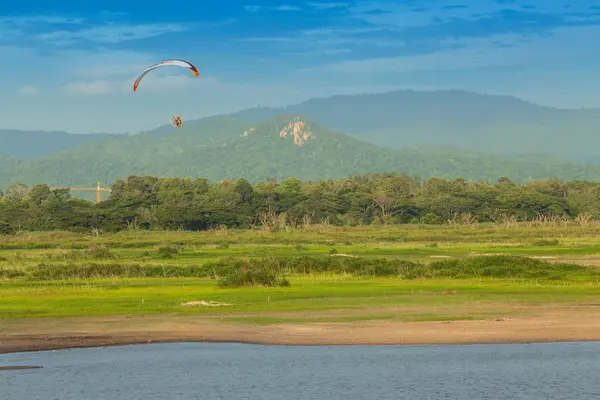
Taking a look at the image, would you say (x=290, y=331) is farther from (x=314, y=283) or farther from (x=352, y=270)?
(x=352, y=270)

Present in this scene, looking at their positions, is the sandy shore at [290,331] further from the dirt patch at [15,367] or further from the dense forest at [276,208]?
the dense forest at [276,208]

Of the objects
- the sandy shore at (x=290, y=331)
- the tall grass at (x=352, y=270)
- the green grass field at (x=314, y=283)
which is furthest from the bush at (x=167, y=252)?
the sandy shore at (x=290, y=331)

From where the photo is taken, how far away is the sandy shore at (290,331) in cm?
3503

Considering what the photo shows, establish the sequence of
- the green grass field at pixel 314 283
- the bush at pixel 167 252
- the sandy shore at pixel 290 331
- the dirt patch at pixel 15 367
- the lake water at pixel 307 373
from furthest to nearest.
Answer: the bush at pixel 167 252 → the green grass field at pixel 314 283 → the sandy shore at pixel 290 331 → the dirt patch at pixel 15 367 → the lake water at pixel 307 373

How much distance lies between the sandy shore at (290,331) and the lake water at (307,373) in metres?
1.02

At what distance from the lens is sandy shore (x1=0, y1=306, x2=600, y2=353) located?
35031 mm

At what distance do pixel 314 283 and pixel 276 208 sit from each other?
113142mm

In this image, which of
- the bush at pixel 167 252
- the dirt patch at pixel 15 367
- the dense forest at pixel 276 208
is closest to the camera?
the dirt patch at pixel 15 367

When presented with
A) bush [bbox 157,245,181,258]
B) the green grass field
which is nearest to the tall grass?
the green grass field

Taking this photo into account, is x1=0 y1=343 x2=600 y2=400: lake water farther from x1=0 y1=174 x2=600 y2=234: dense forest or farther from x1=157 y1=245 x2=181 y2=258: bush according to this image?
x1=0 y1=174 x2=600 y2=234: dense forest

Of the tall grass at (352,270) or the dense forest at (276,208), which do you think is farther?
the dense forest at (276,208)

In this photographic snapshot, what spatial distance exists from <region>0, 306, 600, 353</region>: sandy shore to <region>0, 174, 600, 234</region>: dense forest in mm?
103737

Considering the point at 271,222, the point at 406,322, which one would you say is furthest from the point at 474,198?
the point at 406,322

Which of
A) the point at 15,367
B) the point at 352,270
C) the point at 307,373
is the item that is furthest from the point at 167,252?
the point at 307,373
